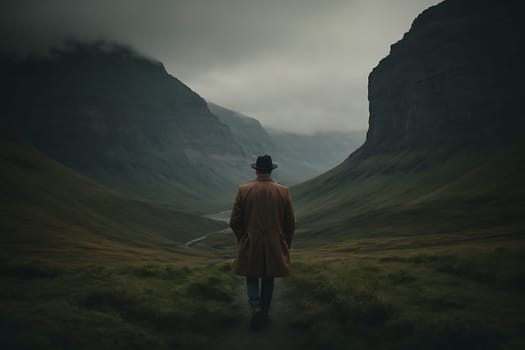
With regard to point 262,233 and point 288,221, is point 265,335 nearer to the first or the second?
point 262,233

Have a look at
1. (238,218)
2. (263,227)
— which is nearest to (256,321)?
(263,227)

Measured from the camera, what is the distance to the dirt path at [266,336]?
1265cm

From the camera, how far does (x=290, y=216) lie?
14602 millimetres

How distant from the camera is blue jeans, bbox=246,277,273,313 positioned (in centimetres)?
1411

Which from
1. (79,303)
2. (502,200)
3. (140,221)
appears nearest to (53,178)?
(140,221)

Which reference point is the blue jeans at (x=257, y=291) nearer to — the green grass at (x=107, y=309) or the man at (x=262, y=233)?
the man at (x=262, y=233)

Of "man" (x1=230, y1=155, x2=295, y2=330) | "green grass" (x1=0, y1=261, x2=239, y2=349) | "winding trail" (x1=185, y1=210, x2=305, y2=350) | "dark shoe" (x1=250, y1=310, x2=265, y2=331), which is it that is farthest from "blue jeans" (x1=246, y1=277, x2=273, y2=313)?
"green grass" (x1=0, y1=261, x2=239, y2=349)

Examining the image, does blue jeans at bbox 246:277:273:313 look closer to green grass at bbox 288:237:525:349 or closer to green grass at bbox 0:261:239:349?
green grass at bbox 288:237:525:349

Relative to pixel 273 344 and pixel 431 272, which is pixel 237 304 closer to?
pixel 273 344

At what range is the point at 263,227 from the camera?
1421 centimetres

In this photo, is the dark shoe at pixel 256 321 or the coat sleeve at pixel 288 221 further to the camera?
the coat sleeve at pixel 288 221

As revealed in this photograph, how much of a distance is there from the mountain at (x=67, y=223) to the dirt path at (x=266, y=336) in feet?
100

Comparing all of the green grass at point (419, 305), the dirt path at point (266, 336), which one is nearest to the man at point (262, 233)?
the dirt path at point (266, 336)

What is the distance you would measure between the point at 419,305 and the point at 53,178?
192587 mm
